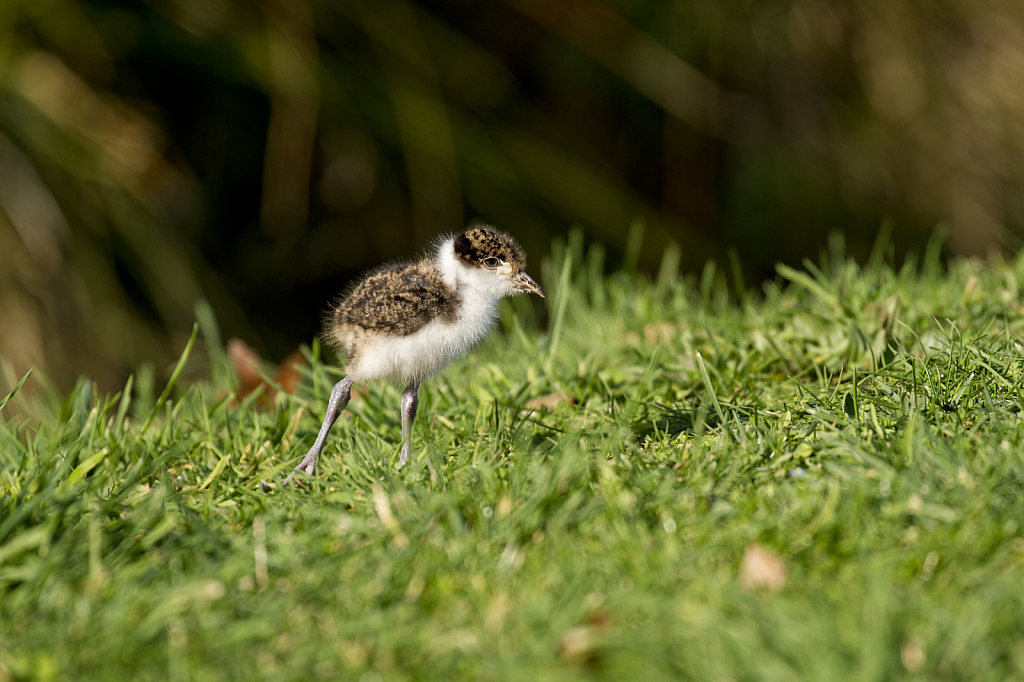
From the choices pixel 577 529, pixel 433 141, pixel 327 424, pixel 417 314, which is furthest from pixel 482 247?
pixel 433 141

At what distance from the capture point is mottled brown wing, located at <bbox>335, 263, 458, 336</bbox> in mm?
3066

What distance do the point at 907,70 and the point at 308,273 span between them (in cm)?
453

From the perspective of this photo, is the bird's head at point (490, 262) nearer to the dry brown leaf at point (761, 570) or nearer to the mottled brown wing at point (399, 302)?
the mottled brown wing at point (399, 302)

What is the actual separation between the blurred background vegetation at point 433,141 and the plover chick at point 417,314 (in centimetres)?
295

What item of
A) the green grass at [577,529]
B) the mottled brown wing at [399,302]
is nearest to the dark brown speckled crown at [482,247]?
the mottled brown wing at [399,302]

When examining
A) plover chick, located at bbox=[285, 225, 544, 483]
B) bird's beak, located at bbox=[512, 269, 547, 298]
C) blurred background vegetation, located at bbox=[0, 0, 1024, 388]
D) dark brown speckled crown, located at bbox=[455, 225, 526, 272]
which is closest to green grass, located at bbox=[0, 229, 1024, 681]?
plover chick, located at bbox=[285, 225, 544, 483]

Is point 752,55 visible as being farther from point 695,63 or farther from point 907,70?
point 907,70

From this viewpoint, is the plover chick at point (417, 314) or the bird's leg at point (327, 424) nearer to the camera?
the bird's leg at point (327, 424)

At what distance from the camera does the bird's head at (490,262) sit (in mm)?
3289

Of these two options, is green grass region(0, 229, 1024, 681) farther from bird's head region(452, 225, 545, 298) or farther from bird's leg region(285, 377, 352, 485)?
bird's head region(452, 225, 545, 298)

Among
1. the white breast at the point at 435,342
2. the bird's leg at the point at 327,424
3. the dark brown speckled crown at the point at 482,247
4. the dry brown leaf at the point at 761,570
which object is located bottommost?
the bird's leg at the point at 327,424

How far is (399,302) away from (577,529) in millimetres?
1109

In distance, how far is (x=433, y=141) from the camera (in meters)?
6.24

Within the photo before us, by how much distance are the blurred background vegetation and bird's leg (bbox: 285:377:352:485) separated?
3046 millimetres
